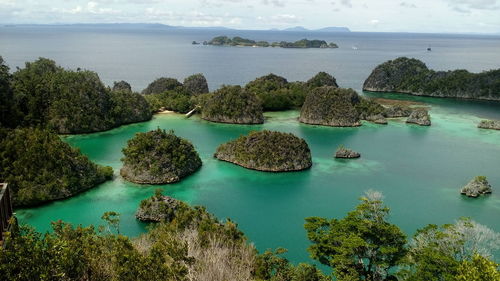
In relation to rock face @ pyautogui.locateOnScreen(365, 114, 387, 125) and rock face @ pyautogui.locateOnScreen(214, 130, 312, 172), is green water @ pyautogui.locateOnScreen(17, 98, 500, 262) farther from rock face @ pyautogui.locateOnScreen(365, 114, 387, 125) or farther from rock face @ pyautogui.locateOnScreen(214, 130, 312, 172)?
rock face @ pyautogui.locateOnScreen(365, 114, 387, 125)

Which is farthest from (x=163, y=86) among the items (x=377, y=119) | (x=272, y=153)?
(x=272, y=153)

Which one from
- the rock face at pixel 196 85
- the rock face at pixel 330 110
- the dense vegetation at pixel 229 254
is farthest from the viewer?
the rock face at pixel 196 85

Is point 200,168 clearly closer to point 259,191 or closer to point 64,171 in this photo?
point 259,191

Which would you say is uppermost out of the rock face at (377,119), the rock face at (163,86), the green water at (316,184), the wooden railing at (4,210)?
the wooden railing at (4,210)

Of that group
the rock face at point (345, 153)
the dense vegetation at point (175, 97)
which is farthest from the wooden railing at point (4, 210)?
the dense vegetation at point (175, 97)

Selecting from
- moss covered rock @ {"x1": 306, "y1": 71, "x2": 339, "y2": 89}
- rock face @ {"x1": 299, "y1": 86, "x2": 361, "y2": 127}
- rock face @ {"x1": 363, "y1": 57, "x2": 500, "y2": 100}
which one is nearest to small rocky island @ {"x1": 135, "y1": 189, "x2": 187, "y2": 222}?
rock face @ {"x1": 299, "y1": 86, "x2": 361, "y2": 127}

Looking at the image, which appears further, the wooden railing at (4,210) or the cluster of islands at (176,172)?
the cluster of islands at (176,172)

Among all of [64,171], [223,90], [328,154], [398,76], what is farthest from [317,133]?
[398,76]

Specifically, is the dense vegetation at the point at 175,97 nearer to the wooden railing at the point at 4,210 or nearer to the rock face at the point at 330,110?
the rock face at the point at 330,110

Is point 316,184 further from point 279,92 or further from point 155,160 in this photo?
point 279,92
